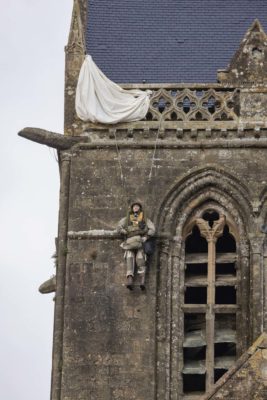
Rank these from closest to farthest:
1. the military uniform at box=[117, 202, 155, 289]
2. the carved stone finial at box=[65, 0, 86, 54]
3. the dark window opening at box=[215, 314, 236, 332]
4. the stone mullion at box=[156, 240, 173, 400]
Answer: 1. the stone mullion at box=[156, 240, 173, 400]
2. the military uniform at box=[117, 202, 155, 289]
3. the dark window opening at box=[215, 314, 236, 332]
4. the carved stone finial at box=[65, 0, 86, 54]

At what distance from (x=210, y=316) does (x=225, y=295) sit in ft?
1.96

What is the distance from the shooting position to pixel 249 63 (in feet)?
120

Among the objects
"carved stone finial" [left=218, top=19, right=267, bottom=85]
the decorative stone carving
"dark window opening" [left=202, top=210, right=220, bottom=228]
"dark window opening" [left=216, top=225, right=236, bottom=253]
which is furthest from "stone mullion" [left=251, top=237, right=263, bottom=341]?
"carved stone finial" [left=218, top=19, right=267, bottom=85]

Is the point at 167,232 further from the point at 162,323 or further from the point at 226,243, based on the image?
the point at 162,323

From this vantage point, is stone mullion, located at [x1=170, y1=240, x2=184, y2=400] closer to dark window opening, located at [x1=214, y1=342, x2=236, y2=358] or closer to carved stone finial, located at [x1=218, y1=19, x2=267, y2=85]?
dark window opening, located at [x1=214, y1=342, x2=236, y2=358]

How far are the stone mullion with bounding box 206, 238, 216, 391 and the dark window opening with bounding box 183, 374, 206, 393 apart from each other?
5.2 inches

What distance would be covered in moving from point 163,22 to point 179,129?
11.0 ft

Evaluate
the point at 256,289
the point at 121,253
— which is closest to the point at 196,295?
the point at 256,289

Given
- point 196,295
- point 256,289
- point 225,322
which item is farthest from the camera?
point 196,295

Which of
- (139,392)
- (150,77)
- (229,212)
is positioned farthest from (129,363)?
(150,77)

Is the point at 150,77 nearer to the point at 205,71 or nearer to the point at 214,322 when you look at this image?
the point at 205,71

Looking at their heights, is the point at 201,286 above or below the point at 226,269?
below

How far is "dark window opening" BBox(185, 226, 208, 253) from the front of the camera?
35906 mm

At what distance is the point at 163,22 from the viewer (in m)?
39.0
